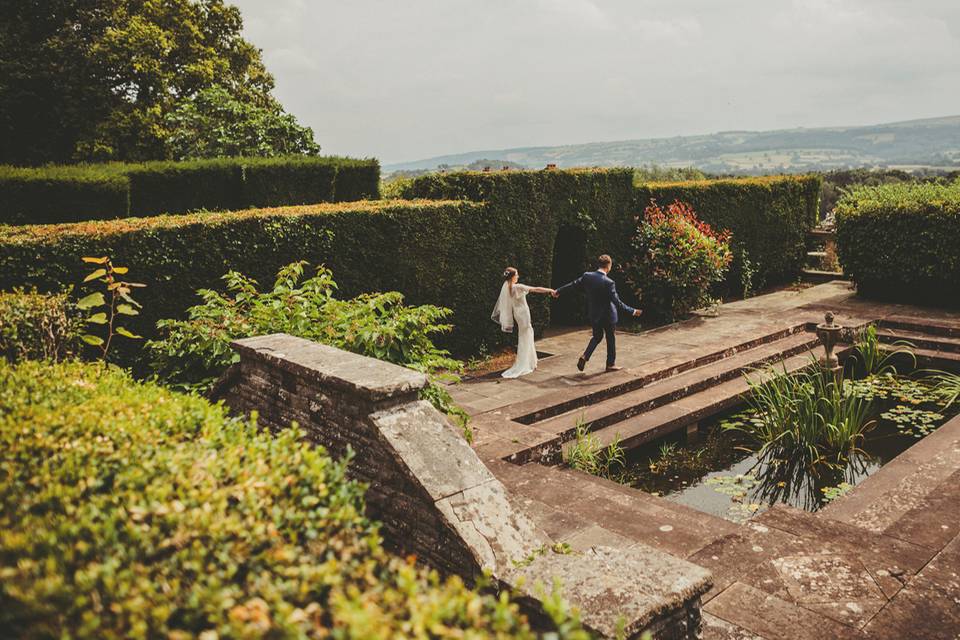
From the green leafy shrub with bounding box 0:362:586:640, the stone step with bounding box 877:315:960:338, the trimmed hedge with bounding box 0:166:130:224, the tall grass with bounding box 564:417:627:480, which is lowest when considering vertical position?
the tall grass with bounding box 564:417:627:480

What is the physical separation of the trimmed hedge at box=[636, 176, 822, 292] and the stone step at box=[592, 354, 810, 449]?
238 inches

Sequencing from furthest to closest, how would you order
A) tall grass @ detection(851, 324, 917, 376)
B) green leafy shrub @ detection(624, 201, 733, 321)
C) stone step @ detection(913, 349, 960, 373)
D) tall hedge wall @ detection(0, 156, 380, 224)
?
green leafy shrub @ detection(624, 201, 733, 321) < stone step @ detection(913, 349, 960, 373) < tall grass @ detection(851, 324, 917, 376) < tall hedge wall @ detection(0, 156, 380, 224)

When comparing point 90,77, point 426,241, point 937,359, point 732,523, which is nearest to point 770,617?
point 732,523

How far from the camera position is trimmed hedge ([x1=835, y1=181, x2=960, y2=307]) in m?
13.7

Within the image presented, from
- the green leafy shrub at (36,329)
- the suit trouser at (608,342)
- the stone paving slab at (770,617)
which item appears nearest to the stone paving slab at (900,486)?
the stone paving slab at (770,617)

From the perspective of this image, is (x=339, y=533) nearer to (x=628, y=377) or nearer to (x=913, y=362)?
(x=628, y=377)

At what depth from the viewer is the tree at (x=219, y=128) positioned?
19156 mm

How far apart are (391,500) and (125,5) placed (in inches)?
903

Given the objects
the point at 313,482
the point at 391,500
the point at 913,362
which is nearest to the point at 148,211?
the point at 391,500

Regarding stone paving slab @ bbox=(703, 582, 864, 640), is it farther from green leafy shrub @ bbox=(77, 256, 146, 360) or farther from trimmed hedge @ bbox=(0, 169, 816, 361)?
trimmed hedge @ bbox=(0, 169, 816, 361)

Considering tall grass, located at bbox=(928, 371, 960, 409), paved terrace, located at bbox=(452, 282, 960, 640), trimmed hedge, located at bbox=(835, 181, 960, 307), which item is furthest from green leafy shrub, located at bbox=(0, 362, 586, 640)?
trimmed hedge, located at bbox=(835, 181, 960, 307)

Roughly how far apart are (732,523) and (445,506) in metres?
2.76

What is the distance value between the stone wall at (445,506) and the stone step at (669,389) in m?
3.63

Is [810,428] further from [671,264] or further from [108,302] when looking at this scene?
[108,302]
